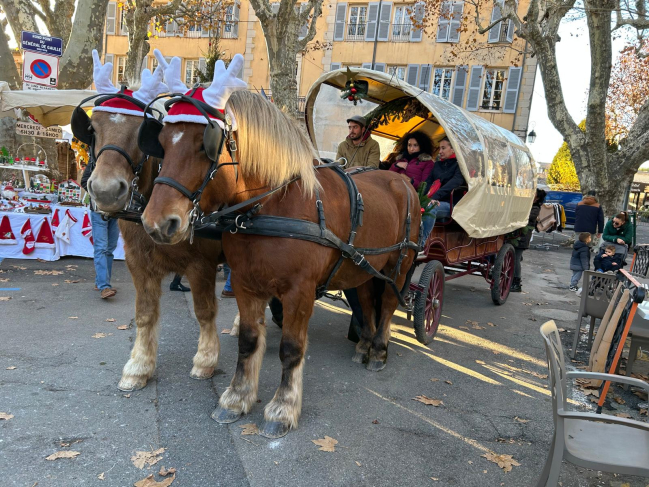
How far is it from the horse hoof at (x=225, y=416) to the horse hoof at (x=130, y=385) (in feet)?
2.30

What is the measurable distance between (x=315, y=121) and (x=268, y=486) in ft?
16.1

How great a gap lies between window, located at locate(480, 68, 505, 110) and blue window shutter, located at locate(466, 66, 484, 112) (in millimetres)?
299

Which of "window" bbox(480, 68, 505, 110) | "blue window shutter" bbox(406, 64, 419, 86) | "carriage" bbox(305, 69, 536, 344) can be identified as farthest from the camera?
"blue window shutter" bbox(406, 64, 419, 86)

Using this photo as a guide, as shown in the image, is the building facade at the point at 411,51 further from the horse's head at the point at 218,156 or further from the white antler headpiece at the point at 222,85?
the white antler headpiece at the point at 222,85

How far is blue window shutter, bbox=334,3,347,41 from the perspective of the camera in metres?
23.3

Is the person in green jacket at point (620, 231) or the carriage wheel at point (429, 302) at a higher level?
the person in green jacket at point (620, 231)

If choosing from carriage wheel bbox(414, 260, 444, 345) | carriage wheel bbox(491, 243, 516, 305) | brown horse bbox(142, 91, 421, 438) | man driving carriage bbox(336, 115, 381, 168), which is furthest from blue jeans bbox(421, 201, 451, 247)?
carriage wheel bbox(491, 243, 516, 305)

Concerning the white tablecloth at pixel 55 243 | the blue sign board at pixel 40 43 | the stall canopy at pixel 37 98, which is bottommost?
the white tablecloth at pixel 55 243

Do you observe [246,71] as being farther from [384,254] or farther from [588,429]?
[588,429]

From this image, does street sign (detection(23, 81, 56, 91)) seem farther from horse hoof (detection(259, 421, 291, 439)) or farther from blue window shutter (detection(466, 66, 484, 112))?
blue window shutter (detection(466, 66, 484, 112))

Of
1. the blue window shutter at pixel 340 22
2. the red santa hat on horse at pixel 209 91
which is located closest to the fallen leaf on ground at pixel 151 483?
the red santa hat on horse at pixel 209 91

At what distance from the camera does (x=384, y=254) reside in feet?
12.5

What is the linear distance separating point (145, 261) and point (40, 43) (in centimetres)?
539

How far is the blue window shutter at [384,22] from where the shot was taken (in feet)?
75.3
